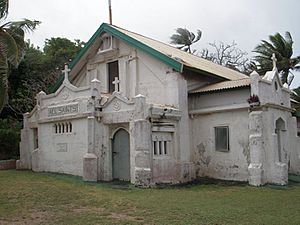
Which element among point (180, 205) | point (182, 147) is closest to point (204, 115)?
point (182, 147)

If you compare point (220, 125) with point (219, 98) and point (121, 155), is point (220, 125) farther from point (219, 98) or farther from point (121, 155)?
point (121, 155)

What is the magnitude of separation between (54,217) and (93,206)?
153cm

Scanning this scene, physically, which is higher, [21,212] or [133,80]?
[133,80]

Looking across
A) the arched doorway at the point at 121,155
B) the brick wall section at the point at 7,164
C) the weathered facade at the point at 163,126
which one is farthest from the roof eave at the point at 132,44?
the brick wall section at the point at 7,164

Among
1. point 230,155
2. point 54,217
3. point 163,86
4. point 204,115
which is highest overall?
point 163,86

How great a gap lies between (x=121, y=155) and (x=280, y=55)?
21790mm

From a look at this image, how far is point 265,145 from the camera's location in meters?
15.5

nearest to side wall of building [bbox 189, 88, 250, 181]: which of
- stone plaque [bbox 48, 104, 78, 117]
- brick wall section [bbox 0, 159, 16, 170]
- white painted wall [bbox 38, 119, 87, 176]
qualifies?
white painted wall [bbox 38, 119, 87, 176]

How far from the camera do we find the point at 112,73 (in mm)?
19797

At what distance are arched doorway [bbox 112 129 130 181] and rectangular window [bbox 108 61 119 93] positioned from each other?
13.4 ft

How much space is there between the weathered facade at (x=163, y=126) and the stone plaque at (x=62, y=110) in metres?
0.05

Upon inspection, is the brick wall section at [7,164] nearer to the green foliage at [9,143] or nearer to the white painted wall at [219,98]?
the green foliage at [9,143]

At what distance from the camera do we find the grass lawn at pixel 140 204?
915cm

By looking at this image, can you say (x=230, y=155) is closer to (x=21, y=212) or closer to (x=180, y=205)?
(x=180, y=205)
